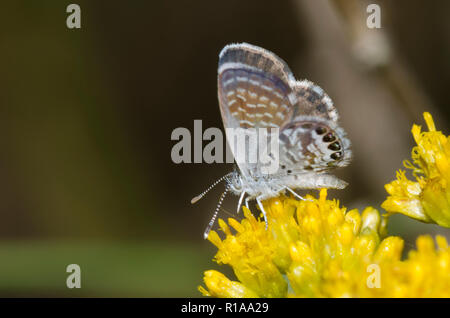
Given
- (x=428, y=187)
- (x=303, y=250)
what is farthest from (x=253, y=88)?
(x=428, y=187)

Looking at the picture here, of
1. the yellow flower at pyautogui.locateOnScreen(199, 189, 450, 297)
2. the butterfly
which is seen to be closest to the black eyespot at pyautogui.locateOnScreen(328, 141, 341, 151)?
the butterfly

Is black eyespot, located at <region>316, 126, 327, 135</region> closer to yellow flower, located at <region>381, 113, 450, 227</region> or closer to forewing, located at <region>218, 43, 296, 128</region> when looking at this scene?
forewing, located at <region>218, 43, 296, 128</region>

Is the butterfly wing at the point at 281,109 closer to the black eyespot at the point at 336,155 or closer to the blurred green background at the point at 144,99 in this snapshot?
the black eyespot at the point at 336,155

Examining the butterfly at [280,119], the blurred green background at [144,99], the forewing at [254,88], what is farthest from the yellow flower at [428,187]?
the blurred green background at [144,99]

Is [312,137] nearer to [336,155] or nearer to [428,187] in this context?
[336,155]
